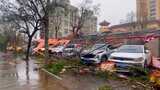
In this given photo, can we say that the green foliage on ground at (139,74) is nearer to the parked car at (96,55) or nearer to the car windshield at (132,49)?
the car windshield at (132,49)

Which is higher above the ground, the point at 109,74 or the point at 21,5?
the point at 21,5

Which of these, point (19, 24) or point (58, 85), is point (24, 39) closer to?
point (19, 24)

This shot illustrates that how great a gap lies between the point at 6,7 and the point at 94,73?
21804 mm

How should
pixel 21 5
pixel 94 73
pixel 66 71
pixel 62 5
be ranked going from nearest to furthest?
pixel 94 73 < pixel 66 71 < pixel 62 5 < pixel 21 5

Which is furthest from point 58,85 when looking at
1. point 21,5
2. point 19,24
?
point 19,24

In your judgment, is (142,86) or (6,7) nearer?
(142,86)

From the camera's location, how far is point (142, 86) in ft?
45.3

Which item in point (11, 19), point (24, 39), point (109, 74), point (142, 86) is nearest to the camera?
point (142, 86)

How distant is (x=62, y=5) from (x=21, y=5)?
19.4 feet

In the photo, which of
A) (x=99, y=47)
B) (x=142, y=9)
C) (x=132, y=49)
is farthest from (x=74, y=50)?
(x=142, y=9)

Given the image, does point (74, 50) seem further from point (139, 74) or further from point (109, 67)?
point (139, 74)

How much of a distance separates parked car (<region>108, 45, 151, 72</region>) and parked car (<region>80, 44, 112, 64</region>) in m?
2.88

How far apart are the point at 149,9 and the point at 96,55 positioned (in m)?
67.7

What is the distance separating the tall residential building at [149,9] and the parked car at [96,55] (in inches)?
2249
